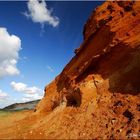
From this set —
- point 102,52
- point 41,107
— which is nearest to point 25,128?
point 41,107

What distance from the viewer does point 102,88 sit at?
2219 centimetres

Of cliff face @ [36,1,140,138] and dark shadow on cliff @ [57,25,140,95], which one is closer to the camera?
cliff face @ [36,1,140,138]

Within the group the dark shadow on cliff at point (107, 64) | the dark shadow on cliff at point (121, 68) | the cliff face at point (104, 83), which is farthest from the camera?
the dark shadow on cliff at point (107, 64)

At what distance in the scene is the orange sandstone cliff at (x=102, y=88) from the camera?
718 inches

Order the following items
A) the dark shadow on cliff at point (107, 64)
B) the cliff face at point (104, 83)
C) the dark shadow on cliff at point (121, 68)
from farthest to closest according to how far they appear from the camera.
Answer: the dark shadow on cliff at point (107, 64), the dark shadow on cliff at point (121, 68), the cliff face at point (104, 83)

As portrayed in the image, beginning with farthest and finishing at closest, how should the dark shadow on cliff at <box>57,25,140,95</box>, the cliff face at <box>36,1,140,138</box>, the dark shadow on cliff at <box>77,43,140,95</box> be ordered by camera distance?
the dark shadow on cliff at <box>57,25,140,95</box> < the dark shadow on cliff at <box>77,43,140,95</box> < the cliff face at <box>36,1,140,138</box>

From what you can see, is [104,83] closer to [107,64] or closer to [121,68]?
[121,68]

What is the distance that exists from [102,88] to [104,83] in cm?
41

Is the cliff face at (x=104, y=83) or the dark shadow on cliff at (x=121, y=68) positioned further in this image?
the dark shadow on cliff at (x=121, y=68)

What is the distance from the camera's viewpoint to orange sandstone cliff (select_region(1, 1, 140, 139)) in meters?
18.2

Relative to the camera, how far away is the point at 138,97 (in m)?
18.9

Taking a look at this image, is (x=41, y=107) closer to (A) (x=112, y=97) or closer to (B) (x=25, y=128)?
(B) (x=25, y=128)

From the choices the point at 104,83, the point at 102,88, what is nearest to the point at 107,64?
the point at 104,83

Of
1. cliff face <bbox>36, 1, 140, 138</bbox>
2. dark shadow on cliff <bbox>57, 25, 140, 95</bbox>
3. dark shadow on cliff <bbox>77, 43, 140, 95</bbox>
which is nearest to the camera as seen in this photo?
cliff face <bbox>36, 1, 140, 138</bbox>
